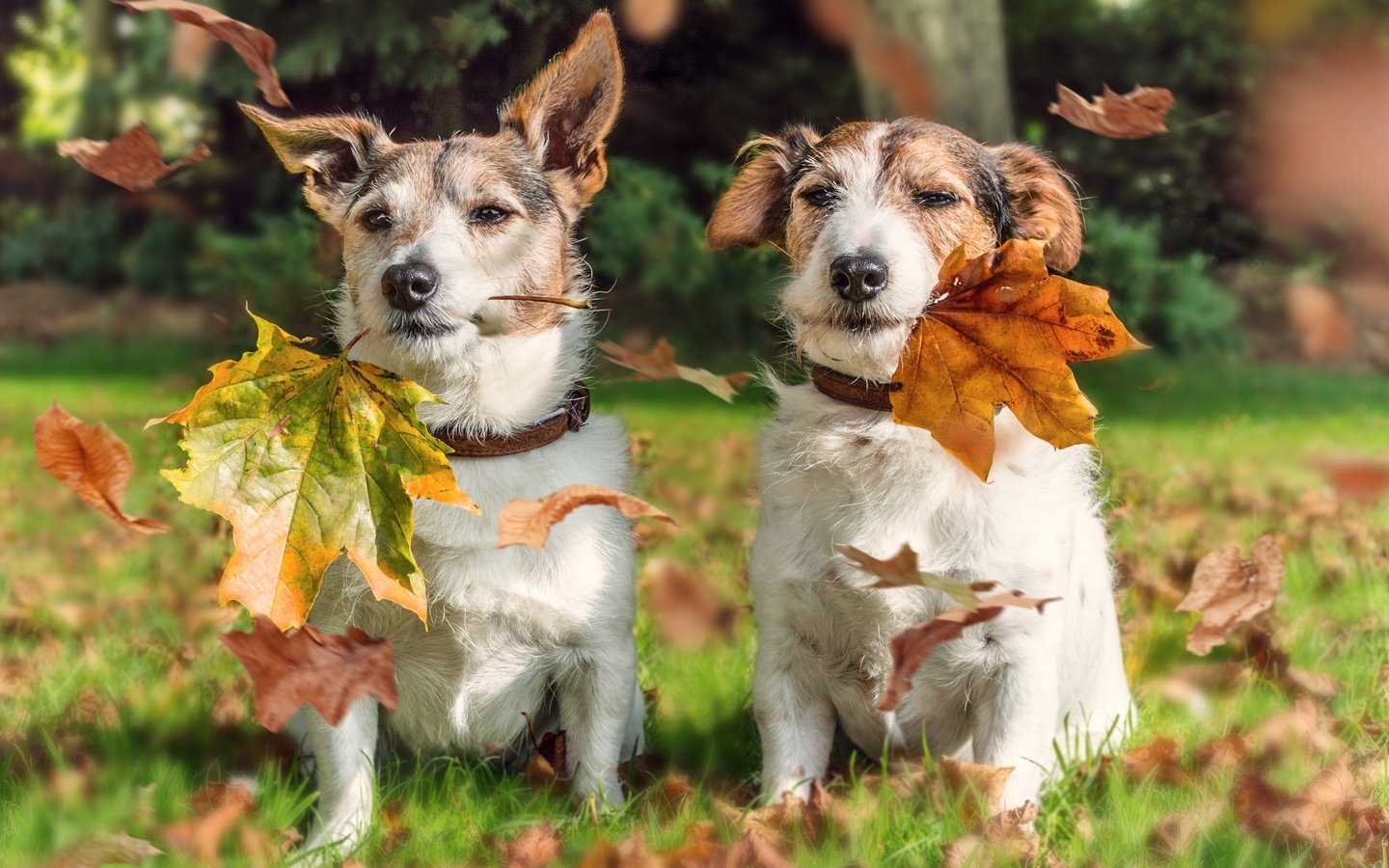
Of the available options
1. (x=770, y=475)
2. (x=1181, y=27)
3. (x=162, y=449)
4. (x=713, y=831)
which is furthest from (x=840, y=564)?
(x=1181, y=27)

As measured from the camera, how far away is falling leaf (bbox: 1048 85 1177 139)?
111 inches

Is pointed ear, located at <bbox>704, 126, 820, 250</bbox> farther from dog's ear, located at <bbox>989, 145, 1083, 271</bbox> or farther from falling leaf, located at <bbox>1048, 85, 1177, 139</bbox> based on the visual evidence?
falling leaf, located at <bbox>1048, 85, 1177, 139</bbox>

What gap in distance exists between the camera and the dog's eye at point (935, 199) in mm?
2898

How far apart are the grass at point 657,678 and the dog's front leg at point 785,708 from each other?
15cm

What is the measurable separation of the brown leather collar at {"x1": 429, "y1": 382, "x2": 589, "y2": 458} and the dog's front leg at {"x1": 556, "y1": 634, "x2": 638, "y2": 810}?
512 mm

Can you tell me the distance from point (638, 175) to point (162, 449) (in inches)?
114

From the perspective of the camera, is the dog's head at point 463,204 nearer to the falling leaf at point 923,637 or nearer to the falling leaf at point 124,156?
the falling leaf at point 124,156

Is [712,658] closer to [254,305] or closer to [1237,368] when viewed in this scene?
[254,305]

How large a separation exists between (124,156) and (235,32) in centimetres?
40

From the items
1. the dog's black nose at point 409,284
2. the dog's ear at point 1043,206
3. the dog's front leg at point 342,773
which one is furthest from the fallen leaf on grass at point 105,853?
the dog's ear at point 1043,206

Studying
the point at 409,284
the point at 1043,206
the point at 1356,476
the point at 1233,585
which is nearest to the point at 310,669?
the point at 409,284

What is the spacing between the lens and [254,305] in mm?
5375

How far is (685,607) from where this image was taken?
457 cm

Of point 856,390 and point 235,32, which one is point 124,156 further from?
point 856,390
